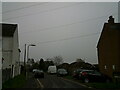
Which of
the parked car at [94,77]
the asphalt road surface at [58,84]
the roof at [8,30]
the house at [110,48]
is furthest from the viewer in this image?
A: the roof at [8,30]

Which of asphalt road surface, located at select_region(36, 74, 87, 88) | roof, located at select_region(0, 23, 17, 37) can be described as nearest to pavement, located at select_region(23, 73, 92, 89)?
asphalt road surface, located at select_region(36, 74, 87, 88)

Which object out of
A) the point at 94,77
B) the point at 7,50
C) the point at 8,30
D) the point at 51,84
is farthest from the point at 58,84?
the point at 8,30

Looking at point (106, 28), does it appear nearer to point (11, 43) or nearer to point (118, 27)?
point (118, 27)

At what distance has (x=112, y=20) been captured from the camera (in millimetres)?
34375

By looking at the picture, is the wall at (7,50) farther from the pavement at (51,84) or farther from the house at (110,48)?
the house at (110,48)

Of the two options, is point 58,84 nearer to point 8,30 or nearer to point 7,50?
point 7,50

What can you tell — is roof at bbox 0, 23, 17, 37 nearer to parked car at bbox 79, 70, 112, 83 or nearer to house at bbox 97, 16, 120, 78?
house at bbox 97, 16, 120, 78

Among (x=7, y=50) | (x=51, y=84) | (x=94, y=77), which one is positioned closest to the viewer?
(x=51, y=84)

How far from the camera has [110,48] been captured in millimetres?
32000


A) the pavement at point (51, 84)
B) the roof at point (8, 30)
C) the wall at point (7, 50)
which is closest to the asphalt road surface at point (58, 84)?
the pavement at point (51, 84)

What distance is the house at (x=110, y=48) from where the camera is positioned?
30047 mm

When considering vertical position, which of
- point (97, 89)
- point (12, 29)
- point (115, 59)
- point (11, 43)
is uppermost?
point (12, 29)

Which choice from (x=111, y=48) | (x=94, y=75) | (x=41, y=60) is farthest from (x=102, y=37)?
(x=41, y=60)

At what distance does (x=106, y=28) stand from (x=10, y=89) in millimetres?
21967
